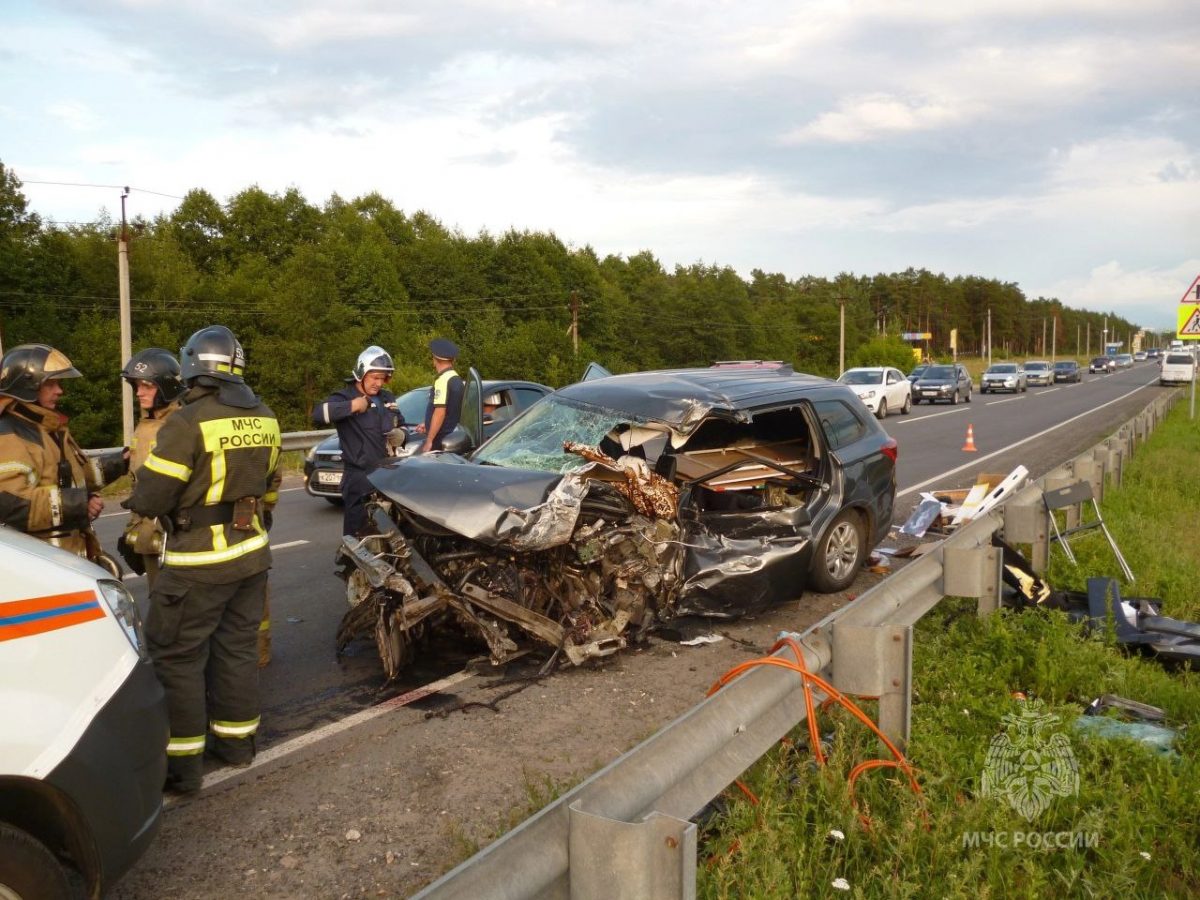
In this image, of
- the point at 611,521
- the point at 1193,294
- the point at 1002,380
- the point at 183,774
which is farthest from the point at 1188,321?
the point at 1002,380

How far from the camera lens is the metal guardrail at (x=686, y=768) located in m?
1.87

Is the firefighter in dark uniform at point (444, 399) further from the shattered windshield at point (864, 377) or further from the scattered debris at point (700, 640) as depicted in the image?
the shattered windshield at point (864, 377)

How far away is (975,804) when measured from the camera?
3285mm

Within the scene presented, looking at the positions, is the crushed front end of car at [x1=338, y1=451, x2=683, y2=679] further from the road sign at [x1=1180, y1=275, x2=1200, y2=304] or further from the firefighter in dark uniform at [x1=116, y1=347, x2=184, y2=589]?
the road sign at [x1=1180, y1=275, x2=1200, y2=304]

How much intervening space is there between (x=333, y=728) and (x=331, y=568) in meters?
3.70

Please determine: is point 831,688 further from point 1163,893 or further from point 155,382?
point 155,382

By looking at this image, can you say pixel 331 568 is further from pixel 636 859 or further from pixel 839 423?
pixel 636 859

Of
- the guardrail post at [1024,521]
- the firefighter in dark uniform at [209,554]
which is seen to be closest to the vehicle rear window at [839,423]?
the guardrail post at [1024,521]

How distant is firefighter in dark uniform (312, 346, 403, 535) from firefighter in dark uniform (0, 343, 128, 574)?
7.15 ft

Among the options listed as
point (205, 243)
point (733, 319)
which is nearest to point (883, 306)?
point (733, 319)

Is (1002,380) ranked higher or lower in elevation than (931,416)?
higher

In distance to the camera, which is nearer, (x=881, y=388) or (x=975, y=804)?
(x=975, y=804)

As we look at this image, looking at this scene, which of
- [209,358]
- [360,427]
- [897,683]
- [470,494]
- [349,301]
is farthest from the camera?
[349,301]

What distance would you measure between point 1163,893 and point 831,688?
116 cm
